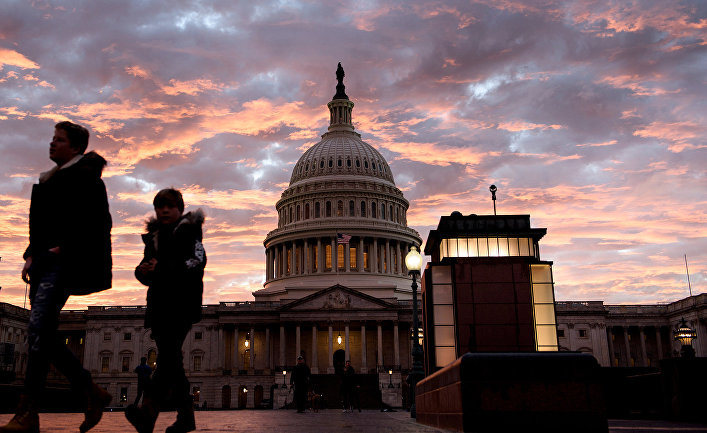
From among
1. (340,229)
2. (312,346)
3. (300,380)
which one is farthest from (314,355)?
(300,380)

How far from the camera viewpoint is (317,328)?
99.0m

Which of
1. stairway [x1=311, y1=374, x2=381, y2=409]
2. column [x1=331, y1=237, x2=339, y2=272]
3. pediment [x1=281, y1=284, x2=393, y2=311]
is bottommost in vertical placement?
stairway [x1=311, y1=374, x2=381, y2=409]

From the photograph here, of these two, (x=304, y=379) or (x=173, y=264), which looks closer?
(x=173, y=264)

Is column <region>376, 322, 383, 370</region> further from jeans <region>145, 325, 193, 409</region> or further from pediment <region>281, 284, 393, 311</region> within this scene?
jeans <region>145, 325, 193, 409</region>

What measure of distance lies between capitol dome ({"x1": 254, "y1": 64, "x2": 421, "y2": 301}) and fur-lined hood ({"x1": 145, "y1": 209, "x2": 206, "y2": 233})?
95613 millimetres

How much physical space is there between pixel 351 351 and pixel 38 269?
94.5 metres

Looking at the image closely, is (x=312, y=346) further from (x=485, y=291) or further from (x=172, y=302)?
(x=172, y=302)

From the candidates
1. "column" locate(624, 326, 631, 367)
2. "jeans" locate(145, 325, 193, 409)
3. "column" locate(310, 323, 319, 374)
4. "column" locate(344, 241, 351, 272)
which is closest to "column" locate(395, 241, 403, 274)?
"column" locate(344, 241, 351, 272)

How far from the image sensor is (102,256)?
8492 millimetres

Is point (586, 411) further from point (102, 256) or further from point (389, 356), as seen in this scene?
point (389, 356)

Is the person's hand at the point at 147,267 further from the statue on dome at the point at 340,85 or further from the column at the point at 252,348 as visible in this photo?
the statue on dome at the point at 340,85

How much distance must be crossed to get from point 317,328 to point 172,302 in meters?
91.8

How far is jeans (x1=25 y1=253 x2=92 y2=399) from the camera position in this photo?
7.79 m

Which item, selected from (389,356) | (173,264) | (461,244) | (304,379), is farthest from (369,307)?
(173,264)
